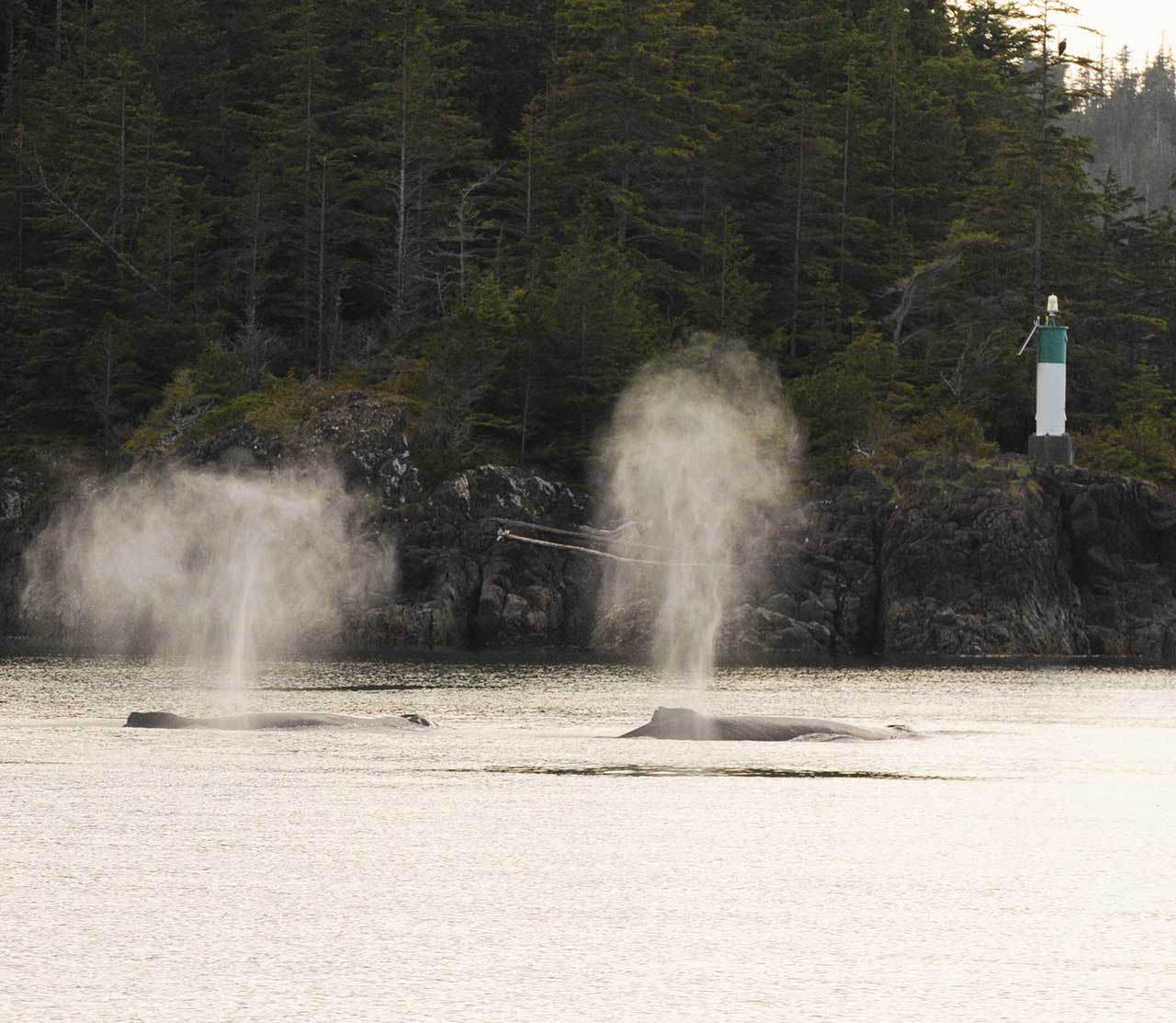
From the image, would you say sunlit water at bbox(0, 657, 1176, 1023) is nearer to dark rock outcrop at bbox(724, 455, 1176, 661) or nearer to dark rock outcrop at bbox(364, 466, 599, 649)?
dark rock outcrop at bbox(724, 455, 1176, 661)

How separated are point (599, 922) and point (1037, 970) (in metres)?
5.18

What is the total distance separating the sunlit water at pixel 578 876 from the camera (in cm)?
1862

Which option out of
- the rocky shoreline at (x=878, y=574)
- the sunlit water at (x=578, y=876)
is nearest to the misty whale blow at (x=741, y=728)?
the sunlit water at (x=578, y=876)

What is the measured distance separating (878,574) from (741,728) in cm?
4707

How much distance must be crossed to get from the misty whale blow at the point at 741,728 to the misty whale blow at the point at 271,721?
612cm

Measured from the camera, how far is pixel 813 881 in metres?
25.3

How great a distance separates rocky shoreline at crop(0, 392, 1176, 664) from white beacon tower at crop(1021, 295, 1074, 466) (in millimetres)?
1931

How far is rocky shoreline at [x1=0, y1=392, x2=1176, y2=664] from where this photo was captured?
9162cm

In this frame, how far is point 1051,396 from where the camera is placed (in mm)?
99312

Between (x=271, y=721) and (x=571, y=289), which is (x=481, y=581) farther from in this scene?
(x=271, y=721)

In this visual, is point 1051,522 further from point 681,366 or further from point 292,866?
point 292,866

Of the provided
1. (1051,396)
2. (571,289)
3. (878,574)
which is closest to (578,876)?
(878,574)

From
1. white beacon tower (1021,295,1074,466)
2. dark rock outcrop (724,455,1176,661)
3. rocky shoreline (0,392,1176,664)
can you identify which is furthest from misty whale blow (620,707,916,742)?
white beacon tower (1021,295,1074,466)

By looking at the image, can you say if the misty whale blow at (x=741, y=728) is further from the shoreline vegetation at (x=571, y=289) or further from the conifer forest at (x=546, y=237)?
the conifer forest at (x=546, y=237)
